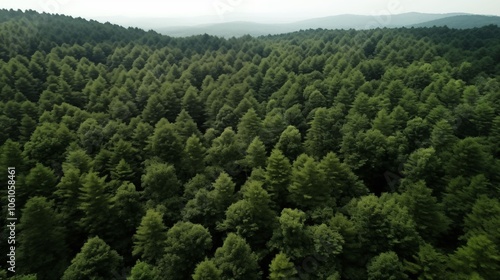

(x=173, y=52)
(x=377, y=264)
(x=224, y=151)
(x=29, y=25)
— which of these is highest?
(x=29, y=25)

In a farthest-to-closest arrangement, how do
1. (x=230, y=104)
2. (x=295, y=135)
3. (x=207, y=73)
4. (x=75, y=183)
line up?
(x=207, y=73) → (x=230, y=104) → (x=295, y=135) → (x=75, y=183)

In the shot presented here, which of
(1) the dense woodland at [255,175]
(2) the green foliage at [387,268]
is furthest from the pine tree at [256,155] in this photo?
(2) the green foliage at [387,268]

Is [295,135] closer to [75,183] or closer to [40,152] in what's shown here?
[75,183]

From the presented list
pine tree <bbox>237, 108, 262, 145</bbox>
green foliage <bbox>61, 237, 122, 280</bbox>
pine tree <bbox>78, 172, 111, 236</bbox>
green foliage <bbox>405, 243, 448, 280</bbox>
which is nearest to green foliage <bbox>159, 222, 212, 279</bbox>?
green foliage <bbox>61, 237, 122, 280</bbox>

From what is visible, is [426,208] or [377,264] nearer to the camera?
[377,264]

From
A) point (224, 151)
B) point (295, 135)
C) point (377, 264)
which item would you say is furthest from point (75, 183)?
point (377, 264)

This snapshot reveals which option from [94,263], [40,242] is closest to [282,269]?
[94,263]

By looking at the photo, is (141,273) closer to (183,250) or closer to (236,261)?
(183,250)

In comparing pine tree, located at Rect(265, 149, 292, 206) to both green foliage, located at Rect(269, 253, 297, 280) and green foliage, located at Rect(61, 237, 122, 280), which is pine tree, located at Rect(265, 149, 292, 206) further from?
green foliage, located at Rect(61, 237, 122, 280)
